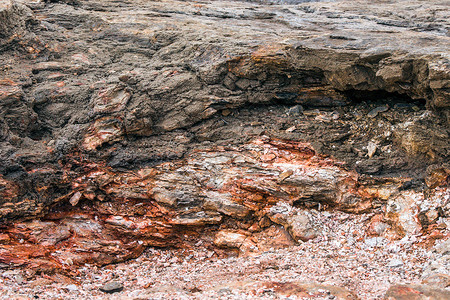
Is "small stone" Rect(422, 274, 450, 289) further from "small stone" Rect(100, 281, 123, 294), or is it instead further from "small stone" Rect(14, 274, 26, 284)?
"small stone" Rect(14, 274, 26, 284)

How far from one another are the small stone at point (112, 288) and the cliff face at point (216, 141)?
94 cm

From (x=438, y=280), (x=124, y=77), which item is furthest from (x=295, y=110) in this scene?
(x=438, y=280)

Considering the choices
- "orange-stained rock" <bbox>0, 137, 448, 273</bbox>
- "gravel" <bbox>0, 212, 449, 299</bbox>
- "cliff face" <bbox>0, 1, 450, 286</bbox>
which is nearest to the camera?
"gravel" <bbox>0, 212, 449, 299</bbox>

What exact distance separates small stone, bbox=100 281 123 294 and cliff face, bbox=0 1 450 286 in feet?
3.07

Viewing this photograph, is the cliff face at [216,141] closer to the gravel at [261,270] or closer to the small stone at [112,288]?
the gravel at [261,270]

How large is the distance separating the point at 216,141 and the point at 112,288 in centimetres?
371

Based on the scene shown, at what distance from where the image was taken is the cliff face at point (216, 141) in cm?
686

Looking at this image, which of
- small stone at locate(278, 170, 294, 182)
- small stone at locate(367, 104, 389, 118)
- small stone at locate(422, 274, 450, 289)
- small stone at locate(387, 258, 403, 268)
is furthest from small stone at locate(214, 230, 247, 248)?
small stone at locate(367, 104, 389, 118)

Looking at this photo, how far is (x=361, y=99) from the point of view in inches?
323

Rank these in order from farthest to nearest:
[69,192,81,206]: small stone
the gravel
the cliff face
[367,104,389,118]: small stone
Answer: [367,104,389,118]: small stone → [69,192,81,206]: small stone → the cliff face → the gravel

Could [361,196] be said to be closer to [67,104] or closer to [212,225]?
[212,225]

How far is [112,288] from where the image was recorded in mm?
6105

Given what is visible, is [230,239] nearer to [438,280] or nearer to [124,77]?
[438,280]

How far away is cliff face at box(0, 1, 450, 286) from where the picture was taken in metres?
A: 6.86
